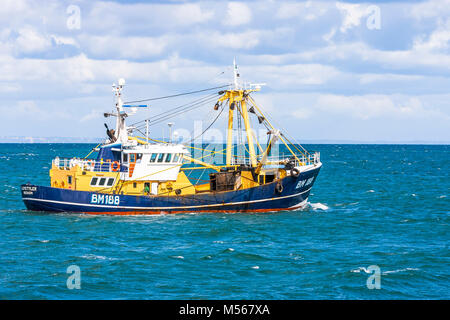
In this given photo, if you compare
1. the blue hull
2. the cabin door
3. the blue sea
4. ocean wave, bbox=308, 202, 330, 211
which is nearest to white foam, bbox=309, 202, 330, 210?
ocean wave, bbox=308, 202, 330, 211

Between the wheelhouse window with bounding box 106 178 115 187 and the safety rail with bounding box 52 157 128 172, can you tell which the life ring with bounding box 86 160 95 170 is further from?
the wheelhouse window with bounding box 106 178 115 187

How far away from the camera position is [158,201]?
40062 millimetres

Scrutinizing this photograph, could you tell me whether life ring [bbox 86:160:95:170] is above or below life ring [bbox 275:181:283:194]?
above

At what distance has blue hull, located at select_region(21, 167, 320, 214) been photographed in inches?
1566

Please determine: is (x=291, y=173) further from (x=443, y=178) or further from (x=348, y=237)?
(x=443, y=178)

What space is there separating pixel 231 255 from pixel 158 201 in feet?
39.7

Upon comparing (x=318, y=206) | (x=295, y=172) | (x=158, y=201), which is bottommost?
(x=318, y=206)

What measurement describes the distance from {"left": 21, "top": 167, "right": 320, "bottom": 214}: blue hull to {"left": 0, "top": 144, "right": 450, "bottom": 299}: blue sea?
74cm

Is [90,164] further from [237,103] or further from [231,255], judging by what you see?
[231,255]

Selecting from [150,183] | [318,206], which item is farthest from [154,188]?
[318,206]

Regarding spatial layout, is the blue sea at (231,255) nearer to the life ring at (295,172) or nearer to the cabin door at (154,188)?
the cabin door at (154,188)

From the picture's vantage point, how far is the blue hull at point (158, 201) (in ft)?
131
